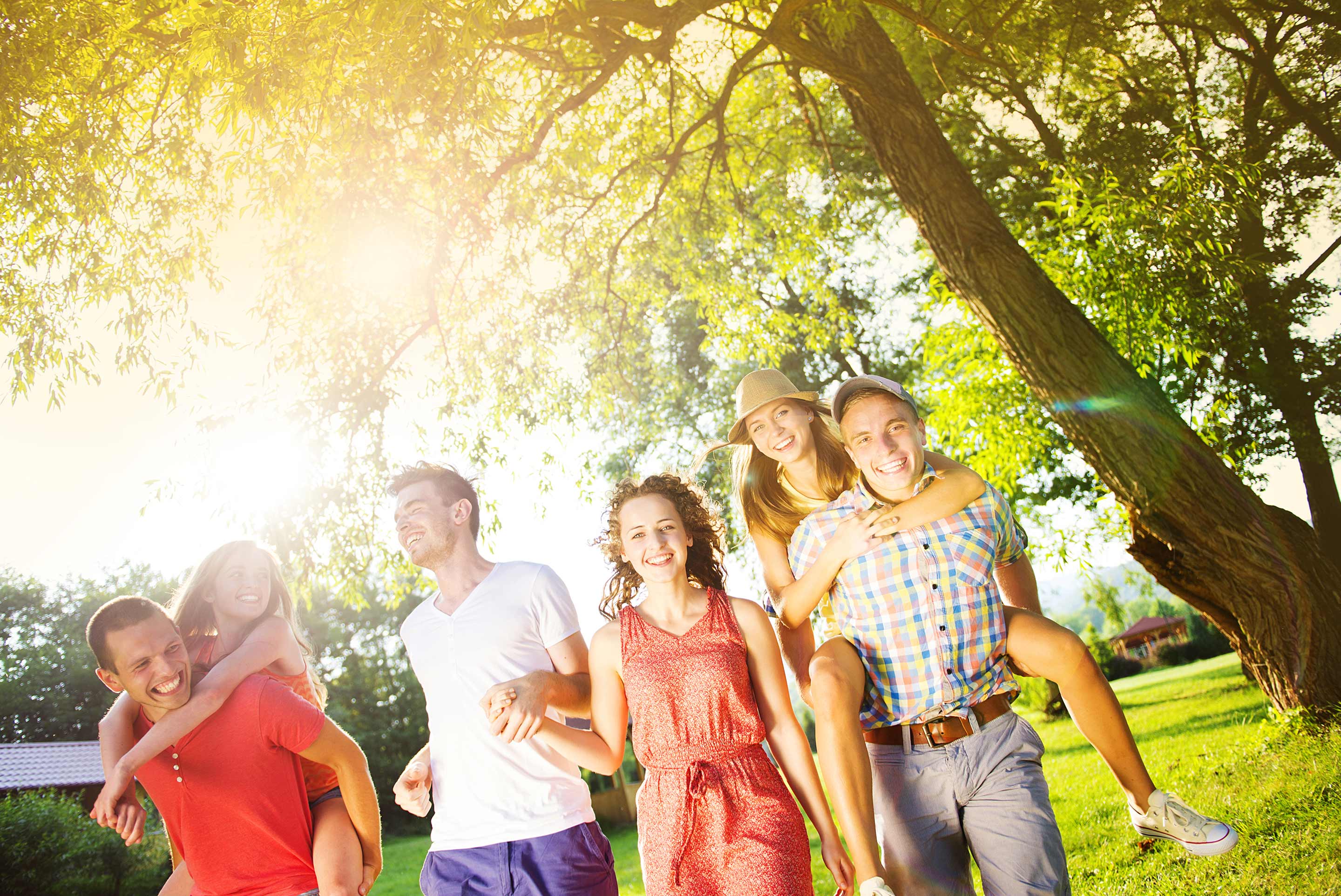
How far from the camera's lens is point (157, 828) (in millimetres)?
17328

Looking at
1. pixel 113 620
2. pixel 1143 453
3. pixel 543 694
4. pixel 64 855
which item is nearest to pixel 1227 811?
pixel 1143 453

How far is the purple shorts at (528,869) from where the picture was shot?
2670 mm

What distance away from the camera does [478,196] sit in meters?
6.64

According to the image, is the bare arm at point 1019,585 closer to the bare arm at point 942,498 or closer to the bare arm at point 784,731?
the bare arm at point 942,498

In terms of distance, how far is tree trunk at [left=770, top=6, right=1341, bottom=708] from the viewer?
5578mm

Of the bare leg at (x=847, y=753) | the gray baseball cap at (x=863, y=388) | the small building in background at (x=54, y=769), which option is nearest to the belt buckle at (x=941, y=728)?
the bare leg at (x=847, y=753)

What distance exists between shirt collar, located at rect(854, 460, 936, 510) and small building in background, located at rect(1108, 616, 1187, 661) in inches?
1381

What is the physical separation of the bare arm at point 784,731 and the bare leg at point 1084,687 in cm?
81

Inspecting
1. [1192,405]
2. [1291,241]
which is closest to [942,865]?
[1192,405]

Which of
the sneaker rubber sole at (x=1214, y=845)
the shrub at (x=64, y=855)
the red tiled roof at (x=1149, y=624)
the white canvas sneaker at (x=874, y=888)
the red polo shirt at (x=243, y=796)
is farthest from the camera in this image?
the red tiled roof at (x=1149, y=624)

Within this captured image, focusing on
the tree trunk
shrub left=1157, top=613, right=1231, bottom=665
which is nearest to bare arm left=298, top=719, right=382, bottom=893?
the tree trunk

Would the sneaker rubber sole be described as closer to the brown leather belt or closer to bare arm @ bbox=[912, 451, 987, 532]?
the brown leather belt

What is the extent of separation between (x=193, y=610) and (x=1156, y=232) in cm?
774

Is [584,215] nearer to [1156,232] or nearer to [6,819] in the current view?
[1156,232]
